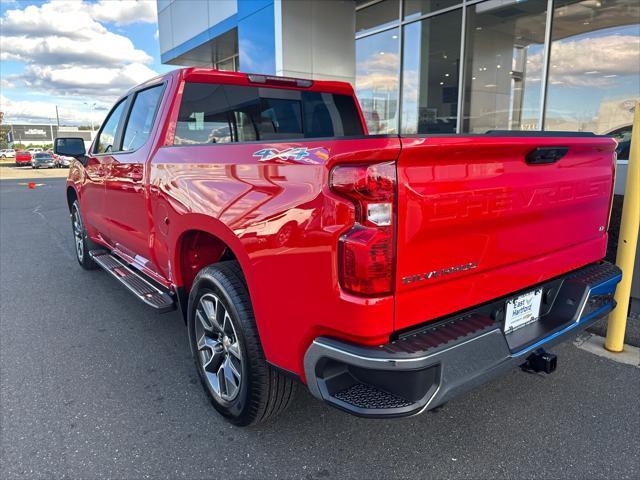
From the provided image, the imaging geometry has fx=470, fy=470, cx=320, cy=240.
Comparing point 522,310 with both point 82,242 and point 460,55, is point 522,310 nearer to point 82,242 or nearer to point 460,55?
point 82,242

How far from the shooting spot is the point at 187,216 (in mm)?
2760

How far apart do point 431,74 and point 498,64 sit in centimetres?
A: 155

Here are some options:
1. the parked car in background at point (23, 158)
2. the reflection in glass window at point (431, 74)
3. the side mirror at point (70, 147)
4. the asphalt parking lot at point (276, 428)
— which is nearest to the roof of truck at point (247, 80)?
the side mirror at point (70, 147)

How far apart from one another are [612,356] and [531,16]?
7.07 metres

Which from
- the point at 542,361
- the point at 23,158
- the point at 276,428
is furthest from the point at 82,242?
the point at 23,158

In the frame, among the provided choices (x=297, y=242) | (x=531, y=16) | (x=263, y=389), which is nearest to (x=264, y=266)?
(x=297, y=242)

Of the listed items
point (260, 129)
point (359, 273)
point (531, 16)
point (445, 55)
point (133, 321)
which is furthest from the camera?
point (445, 55)

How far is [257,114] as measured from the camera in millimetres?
3713

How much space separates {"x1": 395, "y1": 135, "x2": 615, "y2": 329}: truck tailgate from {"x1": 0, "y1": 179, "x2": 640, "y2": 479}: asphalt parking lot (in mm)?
901

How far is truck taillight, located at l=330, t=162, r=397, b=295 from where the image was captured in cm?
172

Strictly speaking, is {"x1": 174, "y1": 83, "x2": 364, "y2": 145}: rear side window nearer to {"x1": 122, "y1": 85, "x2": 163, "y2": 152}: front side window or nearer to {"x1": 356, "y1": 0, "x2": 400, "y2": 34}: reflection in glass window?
{"x1": 122, "y1": 85, "x2": 163, "y2": 152}: front side window

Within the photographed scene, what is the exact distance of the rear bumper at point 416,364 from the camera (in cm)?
177

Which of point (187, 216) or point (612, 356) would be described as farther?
point (612, 356)

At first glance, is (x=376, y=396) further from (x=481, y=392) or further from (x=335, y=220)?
(x=481, y=392)
